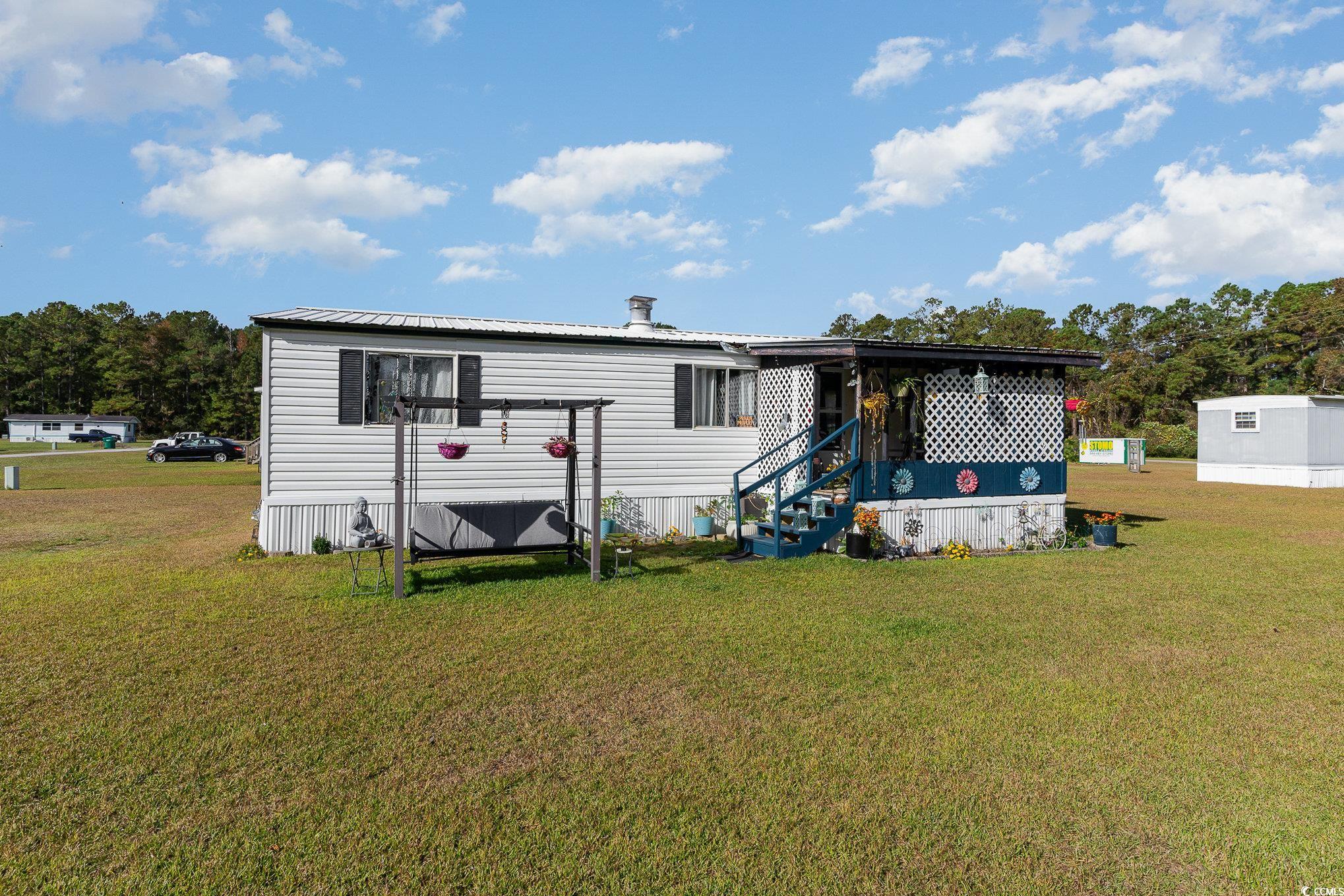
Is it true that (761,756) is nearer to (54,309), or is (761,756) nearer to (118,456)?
(118,456)

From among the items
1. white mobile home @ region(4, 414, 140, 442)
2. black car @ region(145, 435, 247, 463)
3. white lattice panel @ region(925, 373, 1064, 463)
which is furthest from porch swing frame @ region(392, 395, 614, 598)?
white mobile home @ region(4, 414, 140, 442)

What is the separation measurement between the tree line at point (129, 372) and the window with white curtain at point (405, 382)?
53551 millimetres

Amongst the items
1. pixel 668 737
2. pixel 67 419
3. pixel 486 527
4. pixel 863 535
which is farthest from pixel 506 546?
pixel 67 419

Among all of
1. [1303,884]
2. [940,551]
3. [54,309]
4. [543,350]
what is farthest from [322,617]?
[54,309]

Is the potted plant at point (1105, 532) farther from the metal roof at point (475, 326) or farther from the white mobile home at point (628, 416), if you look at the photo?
the metal roof at point (475, 326)

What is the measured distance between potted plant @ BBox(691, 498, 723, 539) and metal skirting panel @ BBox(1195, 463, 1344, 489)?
20.2m

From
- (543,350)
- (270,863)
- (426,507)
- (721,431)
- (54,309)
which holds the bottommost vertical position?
(270,863)

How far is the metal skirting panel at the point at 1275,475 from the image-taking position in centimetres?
2200

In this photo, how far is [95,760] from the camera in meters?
3.93

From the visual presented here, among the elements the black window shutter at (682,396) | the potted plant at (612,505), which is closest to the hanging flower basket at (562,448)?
the potted plant at (612,505)

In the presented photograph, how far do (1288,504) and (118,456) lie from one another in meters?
46.0

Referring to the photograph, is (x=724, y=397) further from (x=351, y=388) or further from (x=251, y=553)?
(x=251, y=553)

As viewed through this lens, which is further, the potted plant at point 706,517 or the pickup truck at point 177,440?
the pickup truck at point 177,440

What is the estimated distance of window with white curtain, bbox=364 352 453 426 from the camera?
10461 millimetres
